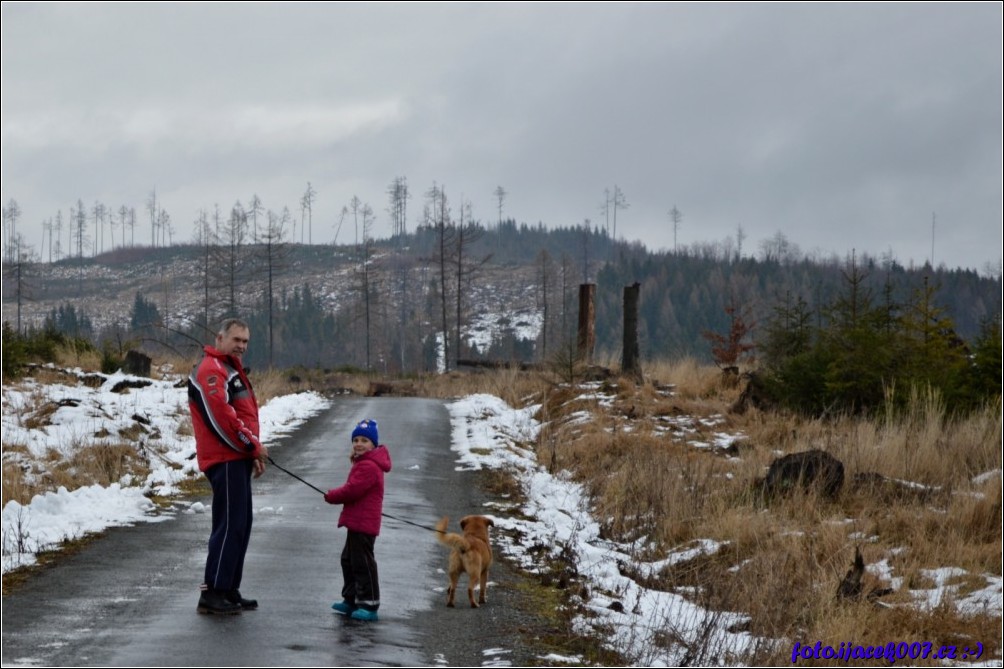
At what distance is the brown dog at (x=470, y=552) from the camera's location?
8.02 metres

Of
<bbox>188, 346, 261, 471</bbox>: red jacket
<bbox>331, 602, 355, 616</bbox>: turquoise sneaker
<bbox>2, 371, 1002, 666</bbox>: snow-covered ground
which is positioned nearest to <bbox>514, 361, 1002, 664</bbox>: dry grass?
<bbox>2, 371, 1002, 666</bbox>: snow-covered ground

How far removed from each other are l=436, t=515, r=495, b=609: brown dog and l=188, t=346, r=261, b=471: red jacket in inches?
59.8

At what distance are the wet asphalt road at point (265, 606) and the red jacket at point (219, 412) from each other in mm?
1063

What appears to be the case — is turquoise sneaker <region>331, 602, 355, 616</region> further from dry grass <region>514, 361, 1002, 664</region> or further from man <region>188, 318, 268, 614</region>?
dry grass <region>514, 361, 1002, 664</region>

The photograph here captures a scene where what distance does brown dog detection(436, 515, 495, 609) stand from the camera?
8.02 m

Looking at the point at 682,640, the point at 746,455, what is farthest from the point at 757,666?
the point at 746,455

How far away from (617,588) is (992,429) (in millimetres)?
8584

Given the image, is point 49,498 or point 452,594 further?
point 49,498

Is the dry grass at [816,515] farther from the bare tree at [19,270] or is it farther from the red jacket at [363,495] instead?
the bare tree at [19,270]

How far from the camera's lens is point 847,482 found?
13.2 metres

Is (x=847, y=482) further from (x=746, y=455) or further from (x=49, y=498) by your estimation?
(x=49, y=498)

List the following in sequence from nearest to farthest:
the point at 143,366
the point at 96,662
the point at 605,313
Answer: the point at 96,662, the point at 143,366, the point at 605,313

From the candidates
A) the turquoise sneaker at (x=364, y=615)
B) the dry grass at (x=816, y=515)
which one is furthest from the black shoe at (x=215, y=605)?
the dry grass at (x=816, y=515)

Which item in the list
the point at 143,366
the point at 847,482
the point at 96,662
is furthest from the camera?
the point at 143,366
